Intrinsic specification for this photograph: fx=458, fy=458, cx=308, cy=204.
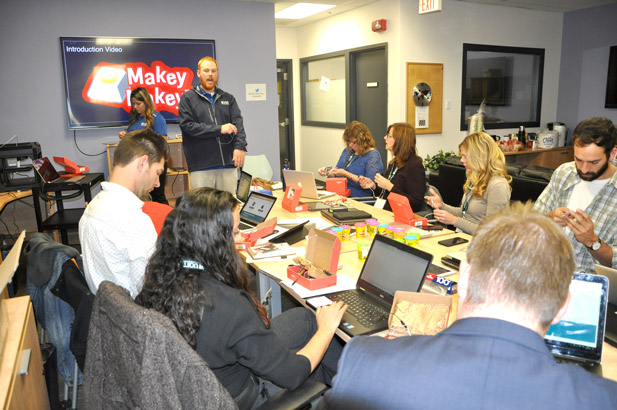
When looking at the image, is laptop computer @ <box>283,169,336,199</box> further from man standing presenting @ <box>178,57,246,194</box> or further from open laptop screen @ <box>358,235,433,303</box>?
open laptop screen @ <box>358,235,433,303</box>

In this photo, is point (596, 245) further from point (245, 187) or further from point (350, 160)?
point (350, 160)

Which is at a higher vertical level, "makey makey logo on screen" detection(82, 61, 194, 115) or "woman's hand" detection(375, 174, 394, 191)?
"makey makey logo on screen" detection(82, 61, 194, 115)

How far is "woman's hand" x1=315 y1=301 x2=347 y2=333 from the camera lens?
5.60 ft

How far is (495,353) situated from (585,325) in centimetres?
82

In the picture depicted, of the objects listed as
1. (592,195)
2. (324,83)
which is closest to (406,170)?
(592,195)

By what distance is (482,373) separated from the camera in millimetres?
735

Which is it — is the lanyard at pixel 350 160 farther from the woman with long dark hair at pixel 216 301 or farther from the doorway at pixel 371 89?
the woman with long dark hair at pixel 216 301

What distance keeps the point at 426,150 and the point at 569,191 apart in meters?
4.19

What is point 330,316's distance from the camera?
5.74 feet

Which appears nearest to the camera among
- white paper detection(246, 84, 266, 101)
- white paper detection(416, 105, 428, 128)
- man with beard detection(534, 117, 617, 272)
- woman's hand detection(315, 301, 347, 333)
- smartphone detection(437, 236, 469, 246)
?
woman's hand detection(315, 301, 347, 333)

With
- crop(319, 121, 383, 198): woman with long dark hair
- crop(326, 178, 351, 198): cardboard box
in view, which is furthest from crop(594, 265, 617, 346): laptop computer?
crop(319, 121, 383, 198): woman with long dark hair

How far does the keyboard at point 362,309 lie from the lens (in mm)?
1732

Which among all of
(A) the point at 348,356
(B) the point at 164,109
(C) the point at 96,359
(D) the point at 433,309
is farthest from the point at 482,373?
(B) the point at 164,109

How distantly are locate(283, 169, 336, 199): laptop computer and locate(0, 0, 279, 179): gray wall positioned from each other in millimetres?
2544
